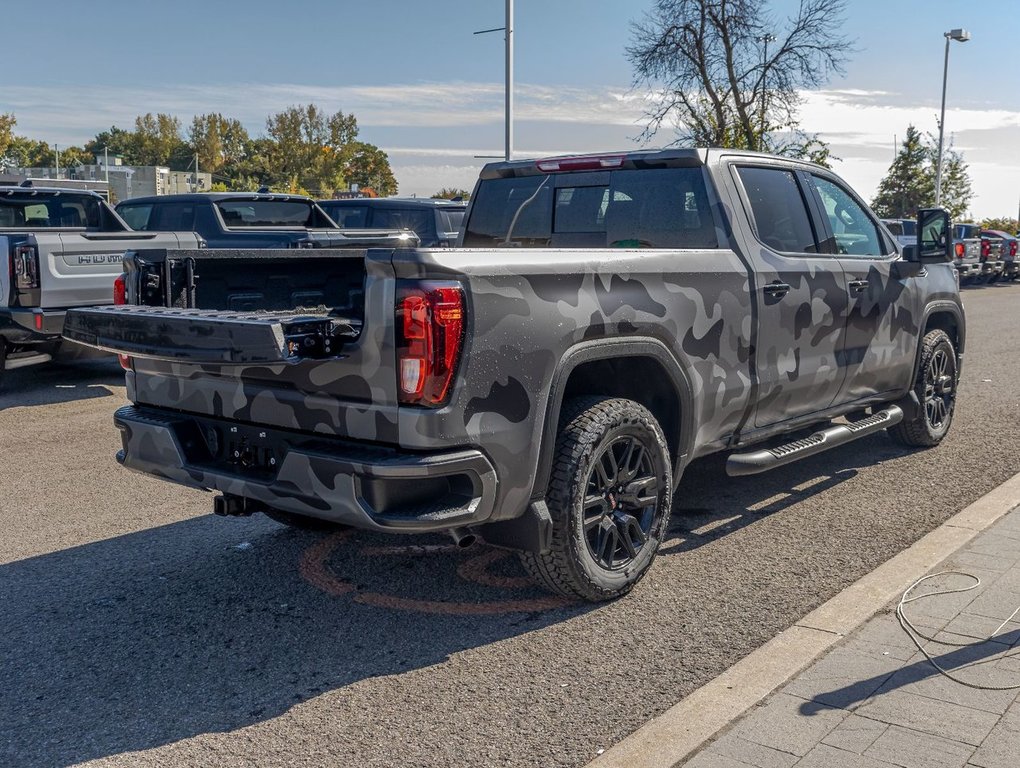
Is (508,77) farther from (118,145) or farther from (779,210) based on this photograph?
(118,145)

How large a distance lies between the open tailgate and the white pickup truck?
5.42 meters

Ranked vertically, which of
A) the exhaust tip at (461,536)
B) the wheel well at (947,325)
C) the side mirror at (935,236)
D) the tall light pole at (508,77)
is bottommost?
the exhaust tip at (461,536)

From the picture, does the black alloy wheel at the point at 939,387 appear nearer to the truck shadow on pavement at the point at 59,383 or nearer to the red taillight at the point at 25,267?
the truck shadow on pavement at the point at 59,383

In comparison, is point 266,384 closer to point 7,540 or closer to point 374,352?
point 374,352

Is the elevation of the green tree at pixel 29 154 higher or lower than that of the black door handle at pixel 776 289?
higher

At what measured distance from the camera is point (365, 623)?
171 inches

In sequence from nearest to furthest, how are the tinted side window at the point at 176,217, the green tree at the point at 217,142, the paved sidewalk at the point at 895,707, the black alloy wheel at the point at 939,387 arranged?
the paved sidewalk at the point at 895,707 < the black alloy wheel at the point at 939,387 < the tinted side window at the point at 176,217 < the green tree at the point at 217,142

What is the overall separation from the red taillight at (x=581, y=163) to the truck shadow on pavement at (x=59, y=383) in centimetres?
562

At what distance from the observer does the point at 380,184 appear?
80250 millimetres

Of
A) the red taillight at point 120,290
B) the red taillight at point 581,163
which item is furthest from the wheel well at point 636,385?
the red taillight at point 120,290

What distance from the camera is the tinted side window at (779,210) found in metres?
5.57

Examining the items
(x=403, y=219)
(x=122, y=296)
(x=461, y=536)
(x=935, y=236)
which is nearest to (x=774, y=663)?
(x=461, y=536)

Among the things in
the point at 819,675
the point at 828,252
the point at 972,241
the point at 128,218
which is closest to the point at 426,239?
the point at 128,218

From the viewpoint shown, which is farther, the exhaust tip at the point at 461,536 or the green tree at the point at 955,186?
the green tree at the point at 955,186
